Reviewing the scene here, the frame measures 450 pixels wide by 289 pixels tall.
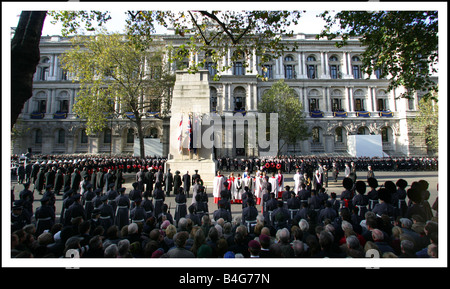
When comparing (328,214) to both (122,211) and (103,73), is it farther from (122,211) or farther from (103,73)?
(103,73)

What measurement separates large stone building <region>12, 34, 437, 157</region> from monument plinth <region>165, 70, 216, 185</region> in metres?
22.9

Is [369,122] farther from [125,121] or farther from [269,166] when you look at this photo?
[125,121]

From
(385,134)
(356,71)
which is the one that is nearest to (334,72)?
(356,71)

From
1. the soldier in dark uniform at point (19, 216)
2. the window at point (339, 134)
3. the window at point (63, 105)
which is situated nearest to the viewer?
the soldier in dark uniform at point (19, 216)

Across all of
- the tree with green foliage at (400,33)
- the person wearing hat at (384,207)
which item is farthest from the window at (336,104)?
the person wearing hat at (384,207)

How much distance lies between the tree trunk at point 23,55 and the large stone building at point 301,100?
3250cm

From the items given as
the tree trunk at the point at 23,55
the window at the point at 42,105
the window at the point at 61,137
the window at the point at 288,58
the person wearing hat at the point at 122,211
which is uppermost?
the window at the point at 288,58

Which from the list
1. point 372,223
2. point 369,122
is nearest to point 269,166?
point 372,223

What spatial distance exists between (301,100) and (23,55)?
127 ft

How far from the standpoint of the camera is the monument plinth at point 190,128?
12836 millimetres

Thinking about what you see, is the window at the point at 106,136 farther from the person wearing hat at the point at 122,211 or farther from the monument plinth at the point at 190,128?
the person wearing hat at the point at 122,211

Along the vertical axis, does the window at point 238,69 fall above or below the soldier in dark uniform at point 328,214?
above

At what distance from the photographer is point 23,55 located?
3.80m

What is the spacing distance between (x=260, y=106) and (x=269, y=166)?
12532 mm
